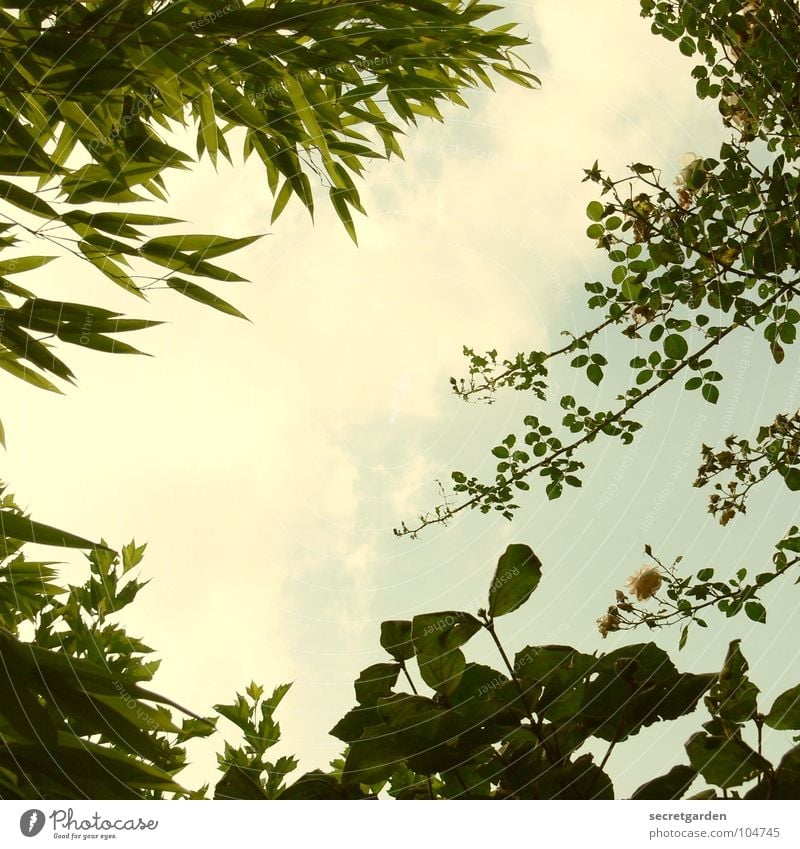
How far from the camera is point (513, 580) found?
2.27 feet

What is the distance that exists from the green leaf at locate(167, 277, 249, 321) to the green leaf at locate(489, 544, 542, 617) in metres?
0.96

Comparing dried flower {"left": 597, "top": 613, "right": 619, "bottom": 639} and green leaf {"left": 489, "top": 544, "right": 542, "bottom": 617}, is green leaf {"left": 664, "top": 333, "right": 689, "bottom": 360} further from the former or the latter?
green leaf {"left": 489, "top": 544, "right": 542, "bottom": 617}

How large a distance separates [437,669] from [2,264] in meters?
1.36

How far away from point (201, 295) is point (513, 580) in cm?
104

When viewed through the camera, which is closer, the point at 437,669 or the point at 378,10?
the point at 437,669

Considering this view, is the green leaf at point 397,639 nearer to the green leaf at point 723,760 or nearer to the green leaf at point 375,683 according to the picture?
the green leaf at point 375,683

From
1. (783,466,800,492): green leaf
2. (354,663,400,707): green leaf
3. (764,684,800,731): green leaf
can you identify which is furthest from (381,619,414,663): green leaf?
(783,466,800,492): green leaf

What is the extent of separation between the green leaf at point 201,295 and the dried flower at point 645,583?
0.93m

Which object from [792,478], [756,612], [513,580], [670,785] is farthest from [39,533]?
[792,478]

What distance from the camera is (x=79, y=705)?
0.91 meters

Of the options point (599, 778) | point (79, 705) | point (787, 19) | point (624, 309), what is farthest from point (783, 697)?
point (787, 19)

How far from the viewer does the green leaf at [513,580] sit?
690 millimetres

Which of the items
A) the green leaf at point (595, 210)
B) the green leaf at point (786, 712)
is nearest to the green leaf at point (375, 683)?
the green leaf at point (786, 712)

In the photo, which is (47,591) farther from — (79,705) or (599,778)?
(599,778)
